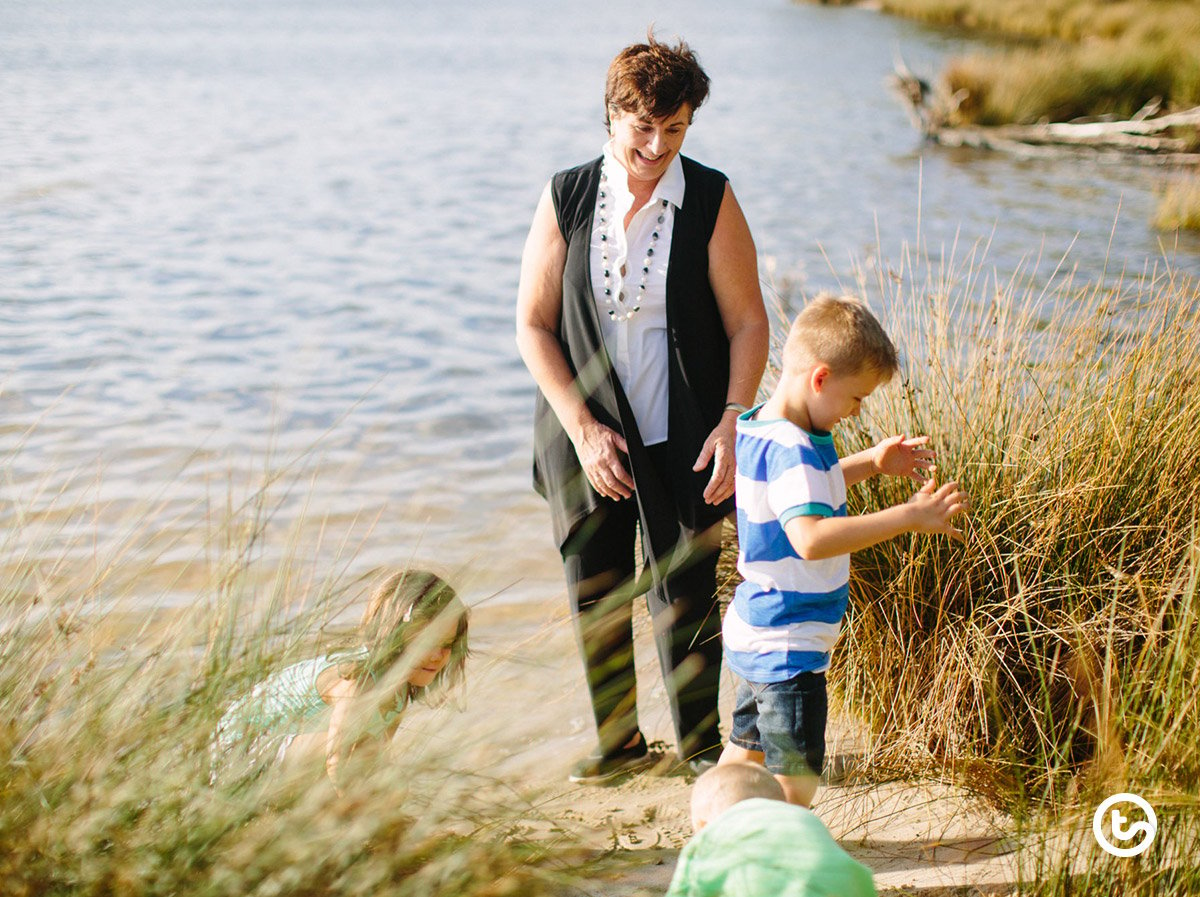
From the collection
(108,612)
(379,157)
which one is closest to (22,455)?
(108,612)

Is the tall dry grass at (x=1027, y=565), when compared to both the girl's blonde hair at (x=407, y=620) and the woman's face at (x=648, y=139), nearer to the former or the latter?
the woman's face at (x=648, y=139)

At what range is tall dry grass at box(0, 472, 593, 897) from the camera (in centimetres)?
192

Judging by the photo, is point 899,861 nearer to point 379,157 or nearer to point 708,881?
point 708,881

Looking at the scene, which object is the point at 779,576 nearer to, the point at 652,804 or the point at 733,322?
the point at 733,322

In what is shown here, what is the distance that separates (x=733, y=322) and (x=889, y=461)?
710mm

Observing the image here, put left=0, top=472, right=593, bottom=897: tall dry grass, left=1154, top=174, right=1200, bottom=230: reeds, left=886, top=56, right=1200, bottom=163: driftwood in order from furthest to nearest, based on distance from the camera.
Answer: left=886, top=56, right=1200, bottom=163: driftwood
left=1154, top=174, right=1200, bottom=230: reeds
left=0, top=472, right=593, bottom=897: tall dry grass

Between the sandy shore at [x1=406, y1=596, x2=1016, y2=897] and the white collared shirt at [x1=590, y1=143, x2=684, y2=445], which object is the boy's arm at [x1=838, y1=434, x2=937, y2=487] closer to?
the white collared shirt at [x1=590, y1=143, x2=684, y2=445]

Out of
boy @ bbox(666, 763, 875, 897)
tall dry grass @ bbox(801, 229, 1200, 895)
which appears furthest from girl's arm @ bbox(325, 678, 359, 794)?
tall dry grass @ bbox(801, 229, 1200, 895)

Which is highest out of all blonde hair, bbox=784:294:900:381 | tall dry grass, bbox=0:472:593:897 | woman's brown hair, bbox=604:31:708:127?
woman's brown hair, bbox=604:31:708:127

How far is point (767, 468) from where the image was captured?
2.55 m

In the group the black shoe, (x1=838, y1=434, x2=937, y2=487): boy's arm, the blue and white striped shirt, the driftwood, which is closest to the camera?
the blue and white striped shirt

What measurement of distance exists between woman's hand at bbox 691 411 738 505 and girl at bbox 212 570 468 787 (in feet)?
2.61

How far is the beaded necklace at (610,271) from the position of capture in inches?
122

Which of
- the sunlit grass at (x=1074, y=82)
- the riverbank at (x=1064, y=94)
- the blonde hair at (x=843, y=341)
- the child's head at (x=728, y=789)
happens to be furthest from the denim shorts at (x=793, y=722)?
the sunlit grass at (x=1074, y=82)
